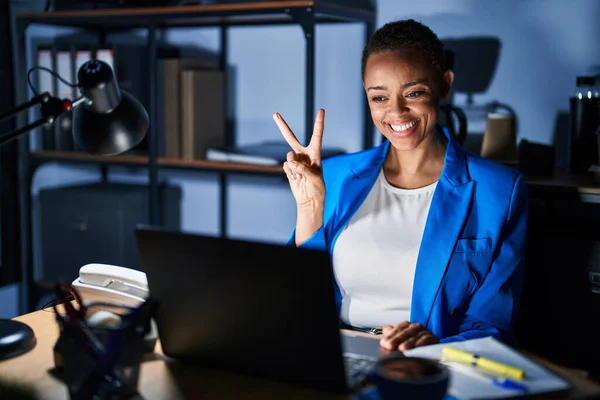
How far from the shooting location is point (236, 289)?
0.99m

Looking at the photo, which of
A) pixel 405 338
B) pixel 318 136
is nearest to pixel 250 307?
pixel 405 338

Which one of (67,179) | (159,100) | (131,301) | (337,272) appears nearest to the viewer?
(131,301)

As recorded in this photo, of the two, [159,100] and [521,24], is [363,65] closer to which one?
[521,24]

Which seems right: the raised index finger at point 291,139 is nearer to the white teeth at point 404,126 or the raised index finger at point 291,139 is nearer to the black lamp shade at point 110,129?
the white teeth at point 404,126

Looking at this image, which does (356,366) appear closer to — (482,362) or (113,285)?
(482,362)

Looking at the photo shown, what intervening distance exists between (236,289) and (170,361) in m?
0.23

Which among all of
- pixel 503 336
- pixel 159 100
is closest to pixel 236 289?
pixel 503 336

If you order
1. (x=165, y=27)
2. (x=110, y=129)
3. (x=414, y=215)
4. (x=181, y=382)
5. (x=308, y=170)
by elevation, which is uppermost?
(x=165, y=27)

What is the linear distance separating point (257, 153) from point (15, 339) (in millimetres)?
1374

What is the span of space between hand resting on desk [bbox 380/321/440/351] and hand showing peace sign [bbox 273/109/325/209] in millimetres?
466

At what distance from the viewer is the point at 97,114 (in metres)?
1.33

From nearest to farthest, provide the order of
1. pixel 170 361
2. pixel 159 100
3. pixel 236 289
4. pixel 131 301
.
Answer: pixel 236 289 → pixel 170 361 → pixel 131 301 → pixel 159 100

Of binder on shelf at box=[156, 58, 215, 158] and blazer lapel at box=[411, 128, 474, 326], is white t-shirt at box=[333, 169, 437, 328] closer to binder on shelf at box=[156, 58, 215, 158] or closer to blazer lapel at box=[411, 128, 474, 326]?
blazer lapel at box=[411, 128, 474, 326]

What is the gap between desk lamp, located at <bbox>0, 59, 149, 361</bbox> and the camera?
127 cm
